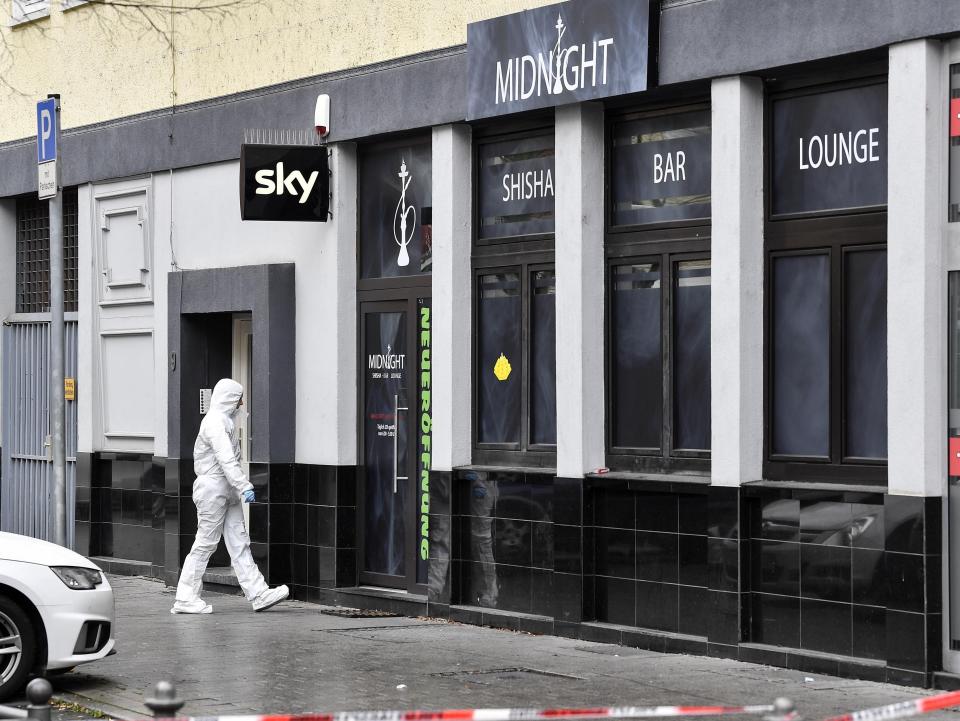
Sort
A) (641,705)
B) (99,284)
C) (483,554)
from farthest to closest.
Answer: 1. (99,284)
2. (483,554)
3. (641,705)

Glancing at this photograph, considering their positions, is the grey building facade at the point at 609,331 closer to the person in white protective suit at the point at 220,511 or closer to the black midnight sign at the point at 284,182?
the black midnight sign at the point at 284,182

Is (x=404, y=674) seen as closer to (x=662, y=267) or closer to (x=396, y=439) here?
(x=662, y=267)

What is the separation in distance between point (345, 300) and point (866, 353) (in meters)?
5.44

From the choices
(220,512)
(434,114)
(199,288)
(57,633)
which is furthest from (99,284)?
(57,633)

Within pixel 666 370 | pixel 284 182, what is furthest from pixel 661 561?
pixel 284 182

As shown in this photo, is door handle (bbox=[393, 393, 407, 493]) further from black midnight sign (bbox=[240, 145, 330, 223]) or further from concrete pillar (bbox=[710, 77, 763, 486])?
concrete pillar (bbox=[710, 77, 763, 486])

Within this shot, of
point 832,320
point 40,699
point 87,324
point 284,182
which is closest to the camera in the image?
point 40,699

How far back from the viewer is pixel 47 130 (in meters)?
13.4

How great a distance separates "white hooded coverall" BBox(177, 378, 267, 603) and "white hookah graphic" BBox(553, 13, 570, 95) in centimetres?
391

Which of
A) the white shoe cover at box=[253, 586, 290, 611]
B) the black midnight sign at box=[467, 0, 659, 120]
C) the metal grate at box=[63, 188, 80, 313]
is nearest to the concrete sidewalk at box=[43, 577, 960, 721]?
the white shoe cover at box=[253, 586, 290, 611]

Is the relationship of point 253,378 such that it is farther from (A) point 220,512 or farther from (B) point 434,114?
(B) point 434,114

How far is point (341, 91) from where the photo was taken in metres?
14.7

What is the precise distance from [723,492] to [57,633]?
423cm

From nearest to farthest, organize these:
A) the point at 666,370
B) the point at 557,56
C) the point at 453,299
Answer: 1. the point at 666,370
2. the point at 557,56
3. the point at 453,299
